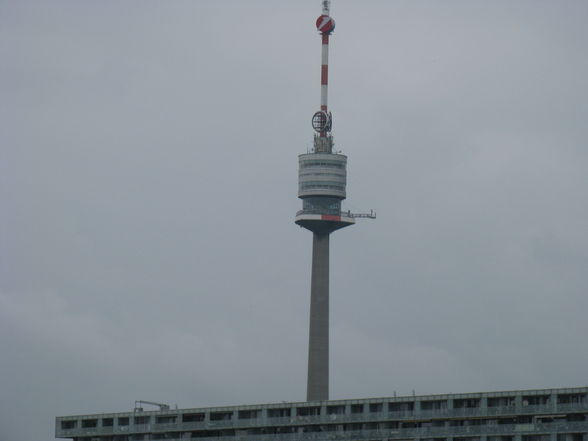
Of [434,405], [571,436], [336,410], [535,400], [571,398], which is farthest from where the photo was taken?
[336,410]

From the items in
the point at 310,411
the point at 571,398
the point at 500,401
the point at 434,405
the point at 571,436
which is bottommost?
the point at 571,436

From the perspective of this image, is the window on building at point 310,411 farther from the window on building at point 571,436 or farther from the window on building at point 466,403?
the window on building at point 571,436

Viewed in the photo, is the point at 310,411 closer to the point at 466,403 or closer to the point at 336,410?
the point at 336,410

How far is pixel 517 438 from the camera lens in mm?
181000

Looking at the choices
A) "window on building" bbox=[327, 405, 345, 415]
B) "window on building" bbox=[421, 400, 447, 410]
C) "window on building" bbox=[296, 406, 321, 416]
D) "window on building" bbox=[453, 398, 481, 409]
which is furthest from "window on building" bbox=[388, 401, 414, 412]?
"window on building" bbox=[296, 406, 321, 416]

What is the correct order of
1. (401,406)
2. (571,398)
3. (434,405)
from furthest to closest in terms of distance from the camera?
(401,406) < (434,405) < (571,398)

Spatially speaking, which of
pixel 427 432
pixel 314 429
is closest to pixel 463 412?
pixel 427 432

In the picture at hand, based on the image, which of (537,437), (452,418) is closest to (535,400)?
(537,437)

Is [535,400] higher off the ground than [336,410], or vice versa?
[336,410]

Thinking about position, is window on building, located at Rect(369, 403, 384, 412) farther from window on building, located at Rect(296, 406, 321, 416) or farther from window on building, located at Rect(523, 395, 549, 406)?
window on building, located at Rect(523, 395, 549, 406)

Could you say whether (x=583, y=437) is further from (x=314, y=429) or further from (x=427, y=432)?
(x=314, y=429)

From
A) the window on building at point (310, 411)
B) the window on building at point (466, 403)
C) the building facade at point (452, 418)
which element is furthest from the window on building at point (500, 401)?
the window on building at point (310, 411)

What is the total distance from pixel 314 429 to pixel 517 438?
31.3 m

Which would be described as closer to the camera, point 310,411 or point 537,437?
point 537,437
